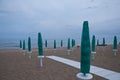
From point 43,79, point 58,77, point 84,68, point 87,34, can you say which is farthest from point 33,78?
point 87,34

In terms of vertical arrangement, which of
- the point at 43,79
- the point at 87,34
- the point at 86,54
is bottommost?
the point at 43,79

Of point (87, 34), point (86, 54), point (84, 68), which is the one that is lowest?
point (84, 68)

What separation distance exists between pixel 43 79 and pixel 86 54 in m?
2.92

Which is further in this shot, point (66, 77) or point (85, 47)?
point (66, 77)

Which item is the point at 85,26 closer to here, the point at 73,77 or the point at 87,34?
the point at 87,34

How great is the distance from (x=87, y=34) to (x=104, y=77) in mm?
3251

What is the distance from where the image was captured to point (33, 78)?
25.6 feet

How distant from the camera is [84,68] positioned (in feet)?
18.9

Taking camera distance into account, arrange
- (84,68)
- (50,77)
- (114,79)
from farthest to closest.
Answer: (50,77), (114,79), (84,68)

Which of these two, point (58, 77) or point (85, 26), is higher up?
point (85, 26)

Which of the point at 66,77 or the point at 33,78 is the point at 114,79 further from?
the point at 33,78

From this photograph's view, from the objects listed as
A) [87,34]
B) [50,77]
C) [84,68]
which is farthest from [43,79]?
[87,34]

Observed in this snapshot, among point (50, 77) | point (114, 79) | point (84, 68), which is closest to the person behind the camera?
point (84, 68)

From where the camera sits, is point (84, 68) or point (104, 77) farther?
point (104, 77)
